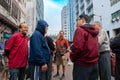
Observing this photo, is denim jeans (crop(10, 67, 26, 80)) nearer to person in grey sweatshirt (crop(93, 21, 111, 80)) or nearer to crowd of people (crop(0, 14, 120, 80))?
crowd of people (crop(0, 14, 120, 80))

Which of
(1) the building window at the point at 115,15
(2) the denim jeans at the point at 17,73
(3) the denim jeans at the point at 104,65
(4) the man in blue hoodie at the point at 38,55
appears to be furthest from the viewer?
(1) the building window at the point at 115,15

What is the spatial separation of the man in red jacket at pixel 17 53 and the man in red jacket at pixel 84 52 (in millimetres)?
1882

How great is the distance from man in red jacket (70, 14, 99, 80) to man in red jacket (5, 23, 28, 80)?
188 centimetres

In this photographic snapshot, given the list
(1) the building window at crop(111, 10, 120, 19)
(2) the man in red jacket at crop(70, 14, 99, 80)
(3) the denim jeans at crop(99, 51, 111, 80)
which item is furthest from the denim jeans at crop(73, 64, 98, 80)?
(1) the building window at crop(111, 10, 120, 19)

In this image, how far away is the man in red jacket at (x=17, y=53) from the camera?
Result: 7117 millimetres

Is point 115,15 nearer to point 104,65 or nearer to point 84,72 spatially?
point 104,65

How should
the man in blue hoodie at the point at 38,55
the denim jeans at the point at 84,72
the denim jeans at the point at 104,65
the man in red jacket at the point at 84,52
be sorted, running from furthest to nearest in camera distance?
the denim jeans at the point at 104,65, the man in blue hoodie at the point at 38,55, the denim jeans at the point at 84,72, the man in red jacket at the point at 84,52

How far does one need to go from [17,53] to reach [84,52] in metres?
2.13

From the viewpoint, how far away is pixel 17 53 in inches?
283

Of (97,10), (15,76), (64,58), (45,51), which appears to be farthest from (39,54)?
(97,10)

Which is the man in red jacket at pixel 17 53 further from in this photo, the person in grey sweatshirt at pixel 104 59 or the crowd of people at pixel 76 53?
the person in grey sweatshirt at pixel 104 59

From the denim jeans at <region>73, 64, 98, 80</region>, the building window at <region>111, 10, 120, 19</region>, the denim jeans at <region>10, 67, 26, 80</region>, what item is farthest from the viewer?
the building window at <region>111, 10, 120, 19</region>

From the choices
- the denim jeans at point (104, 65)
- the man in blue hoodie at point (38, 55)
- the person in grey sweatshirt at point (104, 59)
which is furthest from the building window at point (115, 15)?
the man in blue hoodie at point (38, 55)

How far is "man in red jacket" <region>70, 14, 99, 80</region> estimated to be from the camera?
5547 mm
